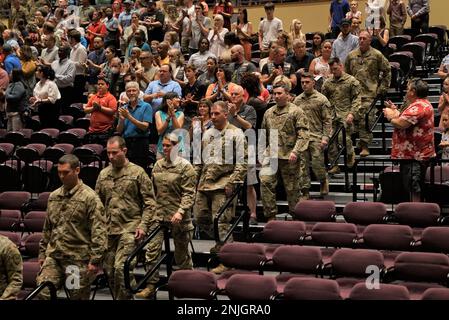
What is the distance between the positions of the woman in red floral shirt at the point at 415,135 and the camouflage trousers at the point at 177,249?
263 centimetres

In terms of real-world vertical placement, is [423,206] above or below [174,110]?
below

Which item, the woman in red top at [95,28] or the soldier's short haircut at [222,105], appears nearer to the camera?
the soldier's short haircut at [222,105]

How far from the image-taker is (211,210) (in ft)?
Answer: 37.6

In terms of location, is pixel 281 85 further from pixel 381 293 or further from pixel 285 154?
pixel 381 293

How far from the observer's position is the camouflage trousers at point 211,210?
36.7 feet

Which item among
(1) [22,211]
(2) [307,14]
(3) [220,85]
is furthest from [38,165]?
(2) [307,14]

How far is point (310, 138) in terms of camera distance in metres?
12.4

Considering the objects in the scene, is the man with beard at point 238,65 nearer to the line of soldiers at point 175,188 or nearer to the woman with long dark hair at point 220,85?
the woman with long dark hair at point 220,85

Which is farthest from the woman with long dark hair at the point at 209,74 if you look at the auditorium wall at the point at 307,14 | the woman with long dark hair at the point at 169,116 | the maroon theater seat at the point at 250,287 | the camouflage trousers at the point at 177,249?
the auditorium wall at the point at 307,14

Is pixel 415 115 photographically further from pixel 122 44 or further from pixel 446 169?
pixel 122 44
